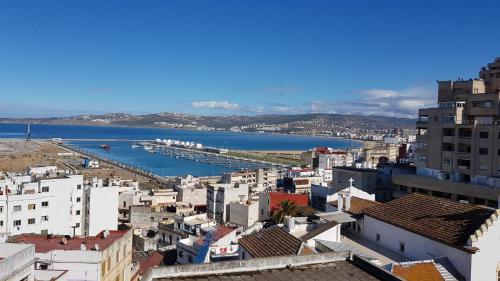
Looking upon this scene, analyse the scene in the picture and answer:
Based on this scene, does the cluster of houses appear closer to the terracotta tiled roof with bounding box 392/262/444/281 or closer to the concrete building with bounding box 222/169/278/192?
the terracotta tiled roof with bounding box 392/262/444/281

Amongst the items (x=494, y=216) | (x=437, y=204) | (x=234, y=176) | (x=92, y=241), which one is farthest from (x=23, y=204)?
(x=234, y=176)

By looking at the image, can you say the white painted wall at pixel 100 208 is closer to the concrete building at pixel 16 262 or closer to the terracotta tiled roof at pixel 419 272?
the concrete building at pixel 16 262

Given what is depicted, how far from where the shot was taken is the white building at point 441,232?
15.3 m

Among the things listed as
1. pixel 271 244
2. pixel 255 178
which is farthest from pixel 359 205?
pixel 255 178

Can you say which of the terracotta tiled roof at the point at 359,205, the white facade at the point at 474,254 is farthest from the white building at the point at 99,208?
the white facade at the point at 474,254

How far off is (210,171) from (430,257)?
136 metres

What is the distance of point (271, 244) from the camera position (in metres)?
15.7

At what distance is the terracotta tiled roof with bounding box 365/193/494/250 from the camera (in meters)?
16.0

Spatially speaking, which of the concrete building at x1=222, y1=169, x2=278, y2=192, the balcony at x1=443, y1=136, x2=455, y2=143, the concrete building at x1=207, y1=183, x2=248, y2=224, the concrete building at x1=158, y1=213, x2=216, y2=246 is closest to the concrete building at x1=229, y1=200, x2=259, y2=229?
the concrete building at x1=207, y1=183, x2=248, y2=224

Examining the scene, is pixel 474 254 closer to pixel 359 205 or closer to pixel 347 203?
pixel 359 205

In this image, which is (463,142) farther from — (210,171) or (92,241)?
(210,171)

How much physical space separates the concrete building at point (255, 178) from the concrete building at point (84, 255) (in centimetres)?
6181

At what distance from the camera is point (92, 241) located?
22562 millimetres

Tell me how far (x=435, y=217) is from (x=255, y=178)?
252 ft
